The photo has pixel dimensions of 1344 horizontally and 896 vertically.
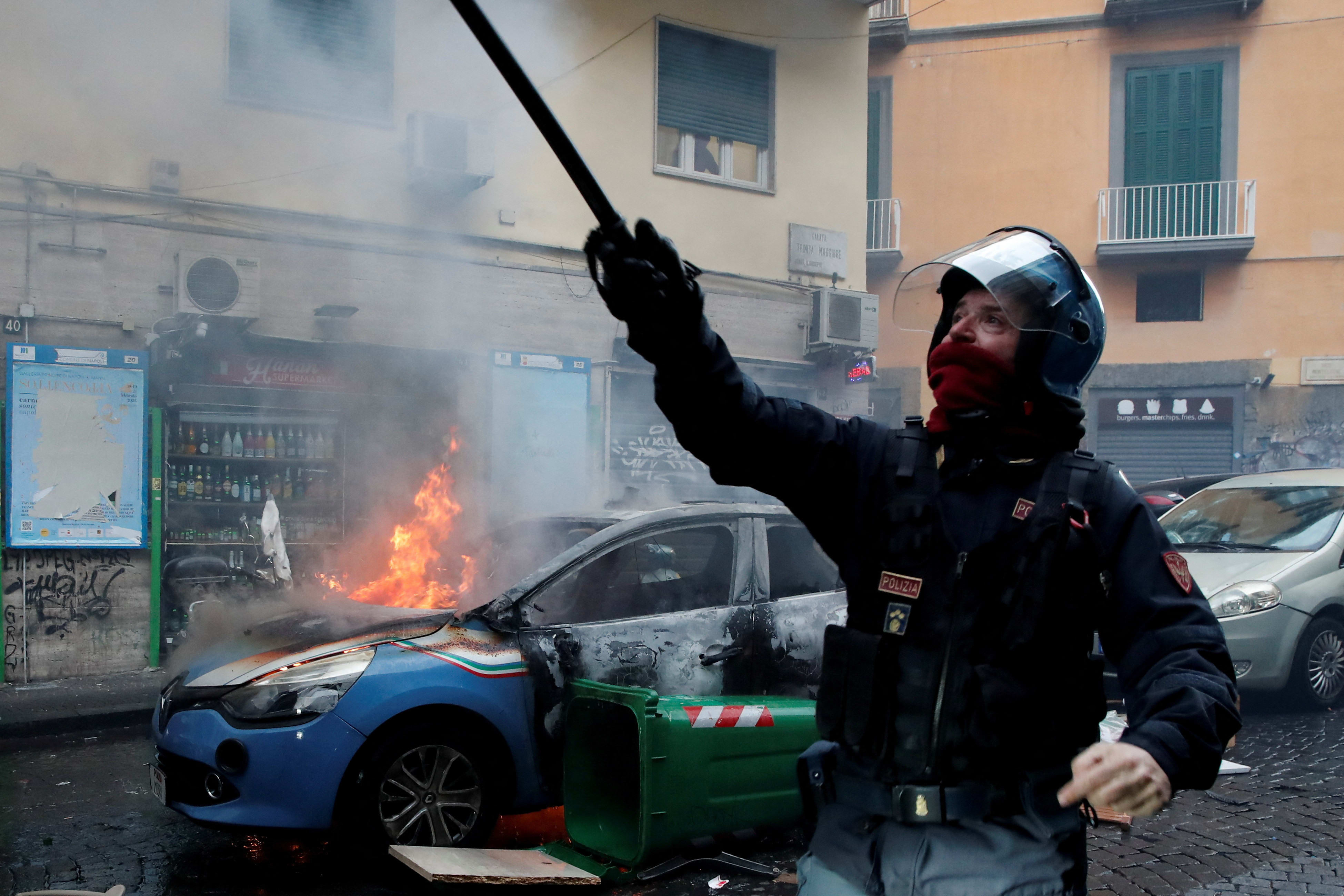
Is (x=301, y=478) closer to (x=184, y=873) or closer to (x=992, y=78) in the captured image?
(x=184, y=873)

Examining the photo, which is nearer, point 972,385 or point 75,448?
point 972,385

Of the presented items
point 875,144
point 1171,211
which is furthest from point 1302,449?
point 875,144

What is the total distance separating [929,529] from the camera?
184 cm

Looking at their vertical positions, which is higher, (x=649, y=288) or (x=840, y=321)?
(x=840, y=321)

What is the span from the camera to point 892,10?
63.1 ft

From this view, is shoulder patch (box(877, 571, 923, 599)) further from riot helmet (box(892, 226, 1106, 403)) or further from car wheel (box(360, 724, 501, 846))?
car wheel (box(360, 724, 501, 846))

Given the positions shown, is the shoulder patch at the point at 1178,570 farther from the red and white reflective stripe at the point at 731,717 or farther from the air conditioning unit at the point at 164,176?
the air conditioning unit at the point at 164,176

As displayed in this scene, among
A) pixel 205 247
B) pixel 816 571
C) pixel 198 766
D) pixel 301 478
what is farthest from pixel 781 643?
pixel 205 247

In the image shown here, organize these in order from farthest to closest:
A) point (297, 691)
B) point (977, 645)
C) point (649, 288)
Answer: point (297, 691)
point (977, 645)
point (649, 288)

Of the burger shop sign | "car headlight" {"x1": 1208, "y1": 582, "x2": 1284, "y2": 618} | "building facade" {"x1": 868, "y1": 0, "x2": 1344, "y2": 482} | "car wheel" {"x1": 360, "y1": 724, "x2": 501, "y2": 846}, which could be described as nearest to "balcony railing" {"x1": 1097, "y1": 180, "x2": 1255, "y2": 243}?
"building facade" {"x1": 868, "y1": 0, "x2": 1344, "y2": 482}

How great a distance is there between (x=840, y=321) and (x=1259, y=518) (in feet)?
20.5

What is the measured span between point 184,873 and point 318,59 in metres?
8.16

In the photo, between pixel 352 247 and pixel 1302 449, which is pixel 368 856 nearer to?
pixel 352 247

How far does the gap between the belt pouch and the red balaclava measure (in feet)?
1.39
